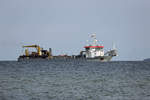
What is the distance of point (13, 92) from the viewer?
24375 millimetres

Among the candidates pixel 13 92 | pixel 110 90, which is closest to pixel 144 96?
pixel 110 90

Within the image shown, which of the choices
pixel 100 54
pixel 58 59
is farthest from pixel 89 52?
pixel 58 59

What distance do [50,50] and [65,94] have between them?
106 meters

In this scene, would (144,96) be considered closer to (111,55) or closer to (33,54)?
(111,55)

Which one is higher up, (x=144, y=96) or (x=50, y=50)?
(x=50, y=50)

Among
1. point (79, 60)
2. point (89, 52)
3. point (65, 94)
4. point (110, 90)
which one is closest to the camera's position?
point (65, 94)

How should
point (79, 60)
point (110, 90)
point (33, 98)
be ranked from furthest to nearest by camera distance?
1. point (79, 60)
2. point (110, 90)
3. point (33, 98)

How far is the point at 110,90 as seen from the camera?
1018 inches

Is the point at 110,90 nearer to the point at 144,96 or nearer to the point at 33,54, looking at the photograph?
the point at 144,96

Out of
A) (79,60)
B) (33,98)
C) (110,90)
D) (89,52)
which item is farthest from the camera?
(79,60)

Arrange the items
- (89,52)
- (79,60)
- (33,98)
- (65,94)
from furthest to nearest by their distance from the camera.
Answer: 1. (79,60)
2. (89,52)
3. (65,94)
4. (33,98)

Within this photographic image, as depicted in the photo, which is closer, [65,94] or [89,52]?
[65,94]

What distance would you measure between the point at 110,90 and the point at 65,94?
445cm

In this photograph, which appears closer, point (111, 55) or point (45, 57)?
point (111, 55)
